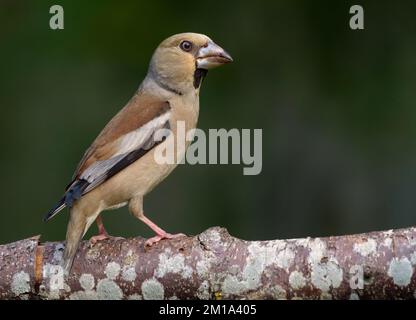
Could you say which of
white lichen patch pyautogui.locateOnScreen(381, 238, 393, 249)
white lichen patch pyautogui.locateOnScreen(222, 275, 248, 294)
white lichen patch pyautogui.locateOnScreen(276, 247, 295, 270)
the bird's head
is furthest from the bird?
white lichen patch pyautogui.locateOnScreen(381, 238, 393, 249)

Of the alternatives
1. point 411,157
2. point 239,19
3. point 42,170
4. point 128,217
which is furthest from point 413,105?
point 42,170

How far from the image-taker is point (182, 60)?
18.2ft

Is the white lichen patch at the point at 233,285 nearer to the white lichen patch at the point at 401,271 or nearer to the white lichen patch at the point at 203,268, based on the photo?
the white lichen patch at the point at 203,268

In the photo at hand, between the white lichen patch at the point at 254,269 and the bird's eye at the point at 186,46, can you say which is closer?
the white lichen patch at the point at 254,269

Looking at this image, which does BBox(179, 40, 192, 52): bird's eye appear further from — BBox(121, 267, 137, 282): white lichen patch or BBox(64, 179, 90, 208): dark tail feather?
BBox(121, 267, 137, 282): white lichen patch

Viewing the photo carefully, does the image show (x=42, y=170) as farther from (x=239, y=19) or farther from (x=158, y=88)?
(x=158, y=88)

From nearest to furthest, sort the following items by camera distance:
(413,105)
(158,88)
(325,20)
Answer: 1. (158,88)
2. (325,20)
3. (413,105)

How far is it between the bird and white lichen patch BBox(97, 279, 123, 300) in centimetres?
18

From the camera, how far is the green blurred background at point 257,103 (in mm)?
7390

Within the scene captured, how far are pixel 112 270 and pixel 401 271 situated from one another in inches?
53.5

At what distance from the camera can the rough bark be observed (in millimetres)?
4211

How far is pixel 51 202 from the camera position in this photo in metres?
8.29

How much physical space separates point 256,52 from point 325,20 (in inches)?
25.2

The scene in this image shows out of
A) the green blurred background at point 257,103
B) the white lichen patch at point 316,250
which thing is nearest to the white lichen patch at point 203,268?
the white lichen patch at point 316,250
